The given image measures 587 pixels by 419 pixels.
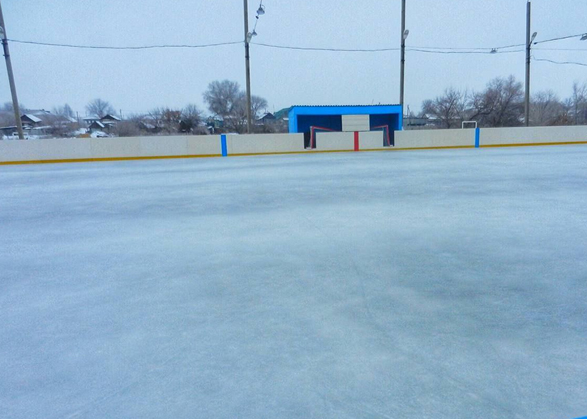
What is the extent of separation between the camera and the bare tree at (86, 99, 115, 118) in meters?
44.6

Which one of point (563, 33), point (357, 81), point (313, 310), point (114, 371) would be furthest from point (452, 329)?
point (357, 81)

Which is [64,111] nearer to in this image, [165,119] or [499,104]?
[165,119]

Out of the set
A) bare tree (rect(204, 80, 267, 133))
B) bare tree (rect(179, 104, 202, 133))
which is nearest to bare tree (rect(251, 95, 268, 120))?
bare tree (rect(204, 80, 267, 133))

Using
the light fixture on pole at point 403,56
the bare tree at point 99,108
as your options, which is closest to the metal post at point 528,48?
the light fixture on pole at point 403,56

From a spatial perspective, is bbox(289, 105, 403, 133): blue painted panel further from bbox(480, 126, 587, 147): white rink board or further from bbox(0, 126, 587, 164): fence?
bbox(480, 126, 587, 147): white rink board

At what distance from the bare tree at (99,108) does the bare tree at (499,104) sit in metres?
40.4

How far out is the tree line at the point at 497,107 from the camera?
131ft

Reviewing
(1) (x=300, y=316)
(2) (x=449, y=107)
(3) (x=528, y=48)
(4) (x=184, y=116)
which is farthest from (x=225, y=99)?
(1) (x=300, y=316)

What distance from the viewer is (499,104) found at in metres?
40.2

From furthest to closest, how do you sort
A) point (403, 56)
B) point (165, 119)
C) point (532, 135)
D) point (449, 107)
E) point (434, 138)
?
1. point (449, 107)
2. point (165, 119)
3. point (403, 56)
4. point (532, 135)
5. point (434, 138)

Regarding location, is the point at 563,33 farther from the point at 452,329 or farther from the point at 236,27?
the point at 452,329

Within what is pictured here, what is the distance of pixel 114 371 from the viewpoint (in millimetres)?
1495

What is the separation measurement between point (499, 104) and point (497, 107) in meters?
0.35

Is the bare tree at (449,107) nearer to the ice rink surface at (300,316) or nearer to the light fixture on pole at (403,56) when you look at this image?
the light fixture on pole at (403,56)
